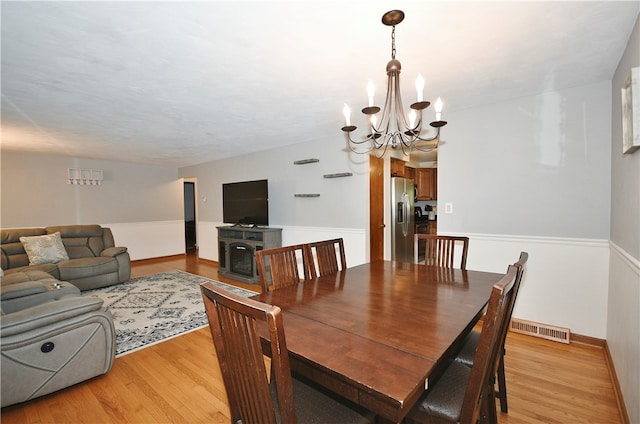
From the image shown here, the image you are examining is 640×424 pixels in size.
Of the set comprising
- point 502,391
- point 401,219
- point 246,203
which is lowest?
point 502,391

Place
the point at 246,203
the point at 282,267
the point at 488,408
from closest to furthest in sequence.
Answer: the point at 488,408
the point at 282,267
the point at 246,203

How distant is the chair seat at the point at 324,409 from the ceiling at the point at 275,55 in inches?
74.9

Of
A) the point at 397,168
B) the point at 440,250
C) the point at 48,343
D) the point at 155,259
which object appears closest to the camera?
the point at 48,343

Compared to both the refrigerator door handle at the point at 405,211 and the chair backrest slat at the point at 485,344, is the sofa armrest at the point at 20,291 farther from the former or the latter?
the refrigerator door handle at the point at 405,211

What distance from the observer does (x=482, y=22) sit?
5.40 feet

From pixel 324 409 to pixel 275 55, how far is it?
212 centimetres

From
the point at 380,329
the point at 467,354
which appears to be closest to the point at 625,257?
the point at 467,354

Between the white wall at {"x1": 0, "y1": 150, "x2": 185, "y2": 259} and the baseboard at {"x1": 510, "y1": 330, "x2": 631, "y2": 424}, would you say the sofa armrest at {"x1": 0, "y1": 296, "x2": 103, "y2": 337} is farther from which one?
the white wall at {"x1": 0, "y1": 150, "x2": 185, "y2": 259}

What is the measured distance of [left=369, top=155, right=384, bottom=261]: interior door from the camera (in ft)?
13.3

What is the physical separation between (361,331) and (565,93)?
300 cm

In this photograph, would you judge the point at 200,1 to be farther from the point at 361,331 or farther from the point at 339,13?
the point at 361,331

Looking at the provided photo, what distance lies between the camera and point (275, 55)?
6.56 feet

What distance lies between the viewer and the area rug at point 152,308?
287cm

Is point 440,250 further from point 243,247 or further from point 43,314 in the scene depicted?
point 243,247
